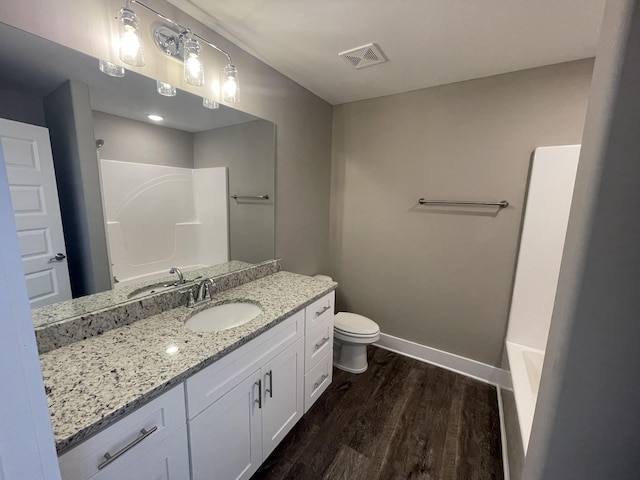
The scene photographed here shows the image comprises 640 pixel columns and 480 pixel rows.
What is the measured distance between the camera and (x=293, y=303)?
146 cm

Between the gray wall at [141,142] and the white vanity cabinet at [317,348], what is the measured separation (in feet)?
3.66

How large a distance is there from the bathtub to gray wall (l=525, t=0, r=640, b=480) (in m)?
0.69

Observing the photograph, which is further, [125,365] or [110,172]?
[110,172]

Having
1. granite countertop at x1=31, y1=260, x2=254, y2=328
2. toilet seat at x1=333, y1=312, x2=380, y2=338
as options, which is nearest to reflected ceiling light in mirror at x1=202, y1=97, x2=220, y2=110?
granite countertop at x1=31, y1=260, x2=254, y2=328

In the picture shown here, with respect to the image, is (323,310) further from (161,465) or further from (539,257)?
(539,257)

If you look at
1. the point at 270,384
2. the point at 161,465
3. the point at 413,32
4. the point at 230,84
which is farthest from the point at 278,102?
the point at 161,465

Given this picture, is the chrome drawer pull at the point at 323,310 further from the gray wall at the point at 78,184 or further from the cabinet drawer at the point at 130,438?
the gray wall at the point at 78,184

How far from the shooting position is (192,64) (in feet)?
4.24

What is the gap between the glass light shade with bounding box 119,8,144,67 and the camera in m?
1.05

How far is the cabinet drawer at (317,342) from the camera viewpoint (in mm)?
1597

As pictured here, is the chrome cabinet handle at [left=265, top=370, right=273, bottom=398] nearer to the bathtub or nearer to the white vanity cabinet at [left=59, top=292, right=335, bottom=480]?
the white vanity cabinet at [left=59, top=292, right=335, bottom=480]

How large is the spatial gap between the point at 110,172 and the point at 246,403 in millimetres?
1191

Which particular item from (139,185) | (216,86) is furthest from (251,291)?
(216,86)

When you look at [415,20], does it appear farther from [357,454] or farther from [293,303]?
[357,454]
